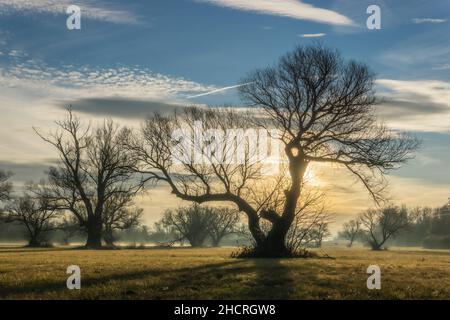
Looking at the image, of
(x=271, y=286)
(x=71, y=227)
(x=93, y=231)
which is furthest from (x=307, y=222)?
(x=71, y=227)

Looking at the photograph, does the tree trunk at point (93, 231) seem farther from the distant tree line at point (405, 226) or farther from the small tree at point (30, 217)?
the distant tree line at point (405, 226)

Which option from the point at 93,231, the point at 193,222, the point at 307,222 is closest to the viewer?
the point at 307,222

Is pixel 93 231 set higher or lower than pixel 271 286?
lower

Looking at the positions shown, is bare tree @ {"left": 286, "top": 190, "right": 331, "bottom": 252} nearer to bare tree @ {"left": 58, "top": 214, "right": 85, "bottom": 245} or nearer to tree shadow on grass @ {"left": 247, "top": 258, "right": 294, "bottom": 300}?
tree shadow on grass @ {"left": 247, "top": 258, "right": 294, "bottom": 300}

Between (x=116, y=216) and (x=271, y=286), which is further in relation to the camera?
(x=116, y=216)

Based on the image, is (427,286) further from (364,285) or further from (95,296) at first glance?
(95,296)

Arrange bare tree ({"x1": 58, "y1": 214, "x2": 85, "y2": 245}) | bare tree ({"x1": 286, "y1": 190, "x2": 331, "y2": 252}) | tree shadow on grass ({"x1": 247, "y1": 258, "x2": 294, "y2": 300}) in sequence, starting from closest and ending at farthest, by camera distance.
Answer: tree shadow on grass ({"x1": 247, "y1": 258, "x2": 294, "y2": 300}), bare tree ({"x1": 286, "y1": 190, "x2": 331, "y2": 252}), bare tree ({"x1": 58, "y1": 214, "x2": 85, "y2": 245})

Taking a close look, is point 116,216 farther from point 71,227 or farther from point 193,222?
point 193,222

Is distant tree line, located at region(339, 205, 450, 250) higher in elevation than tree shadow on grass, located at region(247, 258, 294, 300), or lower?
lower

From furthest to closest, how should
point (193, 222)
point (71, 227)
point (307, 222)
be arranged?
point (193, 222) → point (71, 227) → point (307, 222)

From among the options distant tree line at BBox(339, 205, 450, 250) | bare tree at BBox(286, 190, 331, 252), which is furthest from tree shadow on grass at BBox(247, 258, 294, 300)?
distant tree line at BBox(339, 205, 450, 250)

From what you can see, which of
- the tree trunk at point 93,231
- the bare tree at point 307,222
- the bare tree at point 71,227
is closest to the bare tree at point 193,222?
the bare tree at point 71,227
